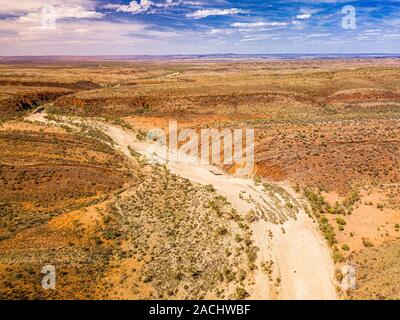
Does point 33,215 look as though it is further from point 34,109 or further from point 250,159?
point 34,109

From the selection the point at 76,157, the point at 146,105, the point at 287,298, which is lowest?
the point at 287,298

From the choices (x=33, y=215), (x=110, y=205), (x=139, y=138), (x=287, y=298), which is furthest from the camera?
(x=139, y=138)

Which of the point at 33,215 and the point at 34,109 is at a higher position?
the point at 34,109

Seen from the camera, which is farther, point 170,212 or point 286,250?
point 170,212

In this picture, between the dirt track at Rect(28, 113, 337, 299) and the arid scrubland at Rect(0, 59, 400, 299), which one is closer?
the dirt track at Rect(28, 113, 337, 299)

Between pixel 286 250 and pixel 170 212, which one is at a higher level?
pixel 170 212

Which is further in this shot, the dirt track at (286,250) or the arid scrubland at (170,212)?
the arid scrubland at (170,212)

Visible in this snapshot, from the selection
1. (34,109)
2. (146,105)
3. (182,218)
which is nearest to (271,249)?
(182,218)

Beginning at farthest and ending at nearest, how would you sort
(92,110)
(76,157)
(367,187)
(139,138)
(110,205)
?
1. (92,110)
2. (139,138)
3. (76,157)
4. (367,187)
5. (110,205)

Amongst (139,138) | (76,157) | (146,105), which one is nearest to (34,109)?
(146,105)

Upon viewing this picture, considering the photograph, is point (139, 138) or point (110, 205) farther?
point (139, 138)
